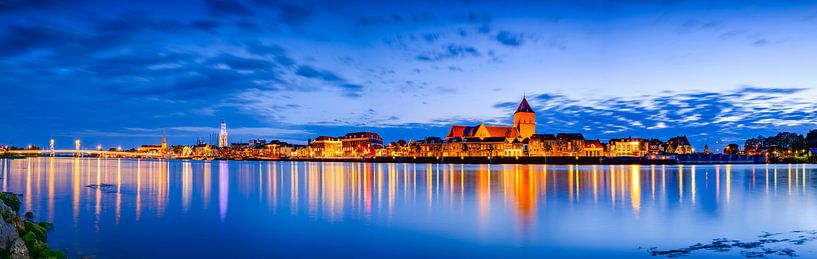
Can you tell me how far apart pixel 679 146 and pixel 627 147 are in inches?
619

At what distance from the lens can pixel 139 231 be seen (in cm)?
1744

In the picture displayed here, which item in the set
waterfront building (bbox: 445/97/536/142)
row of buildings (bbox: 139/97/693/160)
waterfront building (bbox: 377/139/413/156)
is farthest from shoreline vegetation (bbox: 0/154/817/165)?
waterfront building (bbox: 377/139/413/156)

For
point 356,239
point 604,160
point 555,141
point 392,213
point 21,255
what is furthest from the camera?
point 555,141

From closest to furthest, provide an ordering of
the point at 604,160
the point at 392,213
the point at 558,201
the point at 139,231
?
the point at 139,231, the point at 392,213, the point at 558,201, the point at 604,160

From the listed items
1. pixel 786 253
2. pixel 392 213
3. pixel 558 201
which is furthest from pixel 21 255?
pixel 558 201

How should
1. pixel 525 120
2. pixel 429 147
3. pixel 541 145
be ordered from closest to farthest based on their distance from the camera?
pixel 541 145
pixel 525 120
pixel 429 147

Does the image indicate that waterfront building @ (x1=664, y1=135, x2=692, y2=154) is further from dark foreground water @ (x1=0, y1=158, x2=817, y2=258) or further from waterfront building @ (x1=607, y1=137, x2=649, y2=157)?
dark foreground water @ (x1=0, y1=158, x2=817, y2=258)

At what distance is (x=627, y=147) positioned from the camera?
511ft

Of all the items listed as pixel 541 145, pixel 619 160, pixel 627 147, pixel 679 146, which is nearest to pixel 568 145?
pixel 541 145

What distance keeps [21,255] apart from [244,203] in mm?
16386

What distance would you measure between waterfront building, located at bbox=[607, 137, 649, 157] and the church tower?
67.8 ft

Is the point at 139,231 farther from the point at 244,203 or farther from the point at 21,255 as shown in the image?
the point at 244,203

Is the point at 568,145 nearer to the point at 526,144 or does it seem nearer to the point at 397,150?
the point at 526,144

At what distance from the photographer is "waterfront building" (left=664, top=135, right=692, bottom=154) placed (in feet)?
517
